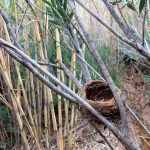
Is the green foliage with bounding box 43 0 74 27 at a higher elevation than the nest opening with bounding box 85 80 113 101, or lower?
higher

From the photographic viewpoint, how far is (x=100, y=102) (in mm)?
774

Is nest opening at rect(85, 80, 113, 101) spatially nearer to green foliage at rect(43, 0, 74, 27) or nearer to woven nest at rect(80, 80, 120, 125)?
woven nest at rect(80, 80, 120, 125)

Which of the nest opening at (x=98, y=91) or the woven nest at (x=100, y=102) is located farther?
the nest opening at (x=98, y=91)

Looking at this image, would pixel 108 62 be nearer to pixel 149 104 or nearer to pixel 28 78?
pixel 149 104

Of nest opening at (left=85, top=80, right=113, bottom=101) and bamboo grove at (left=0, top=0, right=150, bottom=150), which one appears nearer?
bamboo grove at (left=0, top=0, right=150, bottom=150)

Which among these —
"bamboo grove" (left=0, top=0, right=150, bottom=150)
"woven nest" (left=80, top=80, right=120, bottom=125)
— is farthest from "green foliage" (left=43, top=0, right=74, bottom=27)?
"woven nest" (left=80, top=80, right=120, bottom=125)

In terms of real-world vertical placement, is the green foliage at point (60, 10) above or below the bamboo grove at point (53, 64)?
above

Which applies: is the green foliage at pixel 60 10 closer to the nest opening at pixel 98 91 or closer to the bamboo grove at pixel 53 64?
the bamboo grove at pixel 53 64

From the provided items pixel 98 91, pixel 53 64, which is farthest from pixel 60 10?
pixel 98 91

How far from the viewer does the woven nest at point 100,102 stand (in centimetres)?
77

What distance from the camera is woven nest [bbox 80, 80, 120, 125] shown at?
772mm

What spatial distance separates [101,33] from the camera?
124 inches

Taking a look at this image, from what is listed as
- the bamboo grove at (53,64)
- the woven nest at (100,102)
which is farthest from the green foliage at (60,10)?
the woven nest at (100,102)

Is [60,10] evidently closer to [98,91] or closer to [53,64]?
[53,64]
